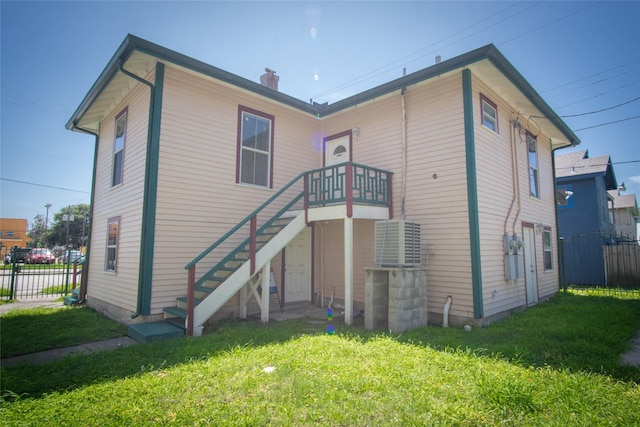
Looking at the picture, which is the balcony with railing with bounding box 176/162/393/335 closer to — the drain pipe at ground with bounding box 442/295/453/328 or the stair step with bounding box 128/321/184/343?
the stair step with bounding box 128/321/184/343

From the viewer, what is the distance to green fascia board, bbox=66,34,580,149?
6.48m

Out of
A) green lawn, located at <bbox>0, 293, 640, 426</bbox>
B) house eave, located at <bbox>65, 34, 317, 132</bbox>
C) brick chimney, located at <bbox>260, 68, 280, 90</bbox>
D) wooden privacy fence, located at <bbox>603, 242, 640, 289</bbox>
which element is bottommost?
green lawn, located at <bbox>0, 293, 640, 426</bbox>

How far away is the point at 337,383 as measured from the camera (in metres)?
3.66

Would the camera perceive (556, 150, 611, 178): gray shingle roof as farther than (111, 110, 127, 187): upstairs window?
Yes

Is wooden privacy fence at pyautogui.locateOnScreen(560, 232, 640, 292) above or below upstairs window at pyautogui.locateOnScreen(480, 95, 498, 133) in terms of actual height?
below

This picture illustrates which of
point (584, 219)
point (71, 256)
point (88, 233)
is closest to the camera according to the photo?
point (88, 233)

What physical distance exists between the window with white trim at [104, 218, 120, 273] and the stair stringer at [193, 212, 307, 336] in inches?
126

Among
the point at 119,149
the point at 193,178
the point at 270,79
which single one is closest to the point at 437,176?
the point at 193,178

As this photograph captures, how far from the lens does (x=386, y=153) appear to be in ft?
27.8

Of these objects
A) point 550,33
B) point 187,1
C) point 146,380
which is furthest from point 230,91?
point 550,33

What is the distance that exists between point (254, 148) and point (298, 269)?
11.3 ft

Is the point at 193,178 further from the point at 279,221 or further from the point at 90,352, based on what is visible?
the point at 90,352

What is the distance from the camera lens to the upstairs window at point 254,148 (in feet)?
26.7

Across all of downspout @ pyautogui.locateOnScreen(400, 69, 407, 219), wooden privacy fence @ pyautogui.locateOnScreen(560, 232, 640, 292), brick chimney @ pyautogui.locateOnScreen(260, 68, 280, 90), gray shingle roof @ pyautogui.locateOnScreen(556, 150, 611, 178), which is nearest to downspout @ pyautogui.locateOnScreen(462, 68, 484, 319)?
downspout @ pyautogui.locateOnScreen(400, 69, 407, 219)
